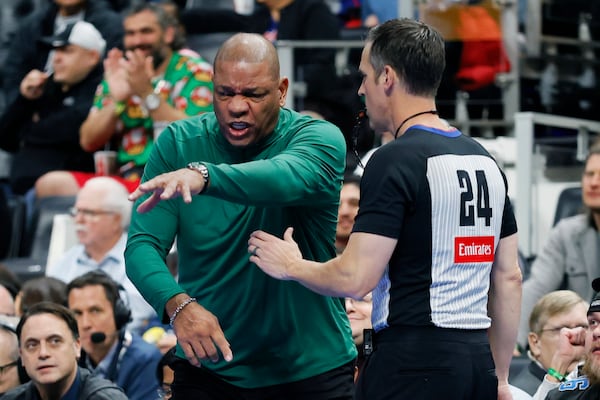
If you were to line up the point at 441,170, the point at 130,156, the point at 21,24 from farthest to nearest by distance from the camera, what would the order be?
1. the point at 21,24
2. the point at 130,156
3. the point at 441,170

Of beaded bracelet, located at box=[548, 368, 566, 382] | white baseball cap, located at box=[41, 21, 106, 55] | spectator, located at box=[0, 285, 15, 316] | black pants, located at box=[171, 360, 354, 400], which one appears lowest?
beaded bracelet, located at box=[548, 368, 566, 382]

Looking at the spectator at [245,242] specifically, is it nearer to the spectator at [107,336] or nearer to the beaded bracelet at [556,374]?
the beaded bracelet at [556,374]

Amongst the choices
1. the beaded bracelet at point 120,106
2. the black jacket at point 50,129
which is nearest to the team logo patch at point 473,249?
the beaded bracelet at point 120,106

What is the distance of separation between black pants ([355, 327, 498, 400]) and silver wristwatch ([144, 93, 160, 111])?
5.12m

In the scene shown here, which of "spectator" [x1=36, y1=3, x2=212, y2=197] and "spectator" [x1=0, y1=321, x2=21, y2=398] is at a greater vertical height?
"spectator" [x1=36, y1=3, x2=212, y2=197]

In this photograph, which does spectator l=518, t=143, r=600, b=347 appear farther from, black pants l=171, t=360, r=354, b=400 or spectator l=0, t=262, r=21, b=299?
black pants l=171, t=360, r=354, b=400

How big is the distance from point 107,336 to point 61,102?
3.30 m

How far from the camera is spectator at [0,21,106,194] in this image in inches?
389

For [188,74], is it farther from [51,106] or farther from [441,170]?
[441,170]

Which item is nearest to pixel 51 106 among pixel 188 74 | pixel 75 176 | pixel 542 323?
pixel 75 176

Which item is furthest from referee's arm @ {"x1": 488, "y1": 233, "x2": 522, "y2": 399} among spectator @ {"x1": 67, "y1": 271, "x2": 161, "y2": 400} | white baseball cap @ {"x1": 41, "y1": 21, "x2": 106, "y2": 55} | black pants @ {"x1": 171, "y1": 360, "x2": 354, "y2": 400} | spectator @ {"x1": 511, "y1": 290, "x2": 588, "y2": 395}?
white baseball cap @ {"x1": 41, "y1": 21, "x2": 106, "y2": 55}

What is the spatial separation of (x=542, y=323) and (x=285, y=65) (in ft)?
10.1

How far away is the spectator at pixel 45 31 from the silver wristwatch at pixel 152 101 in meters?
1.40

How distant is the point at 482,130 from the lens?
8961 millimetres
